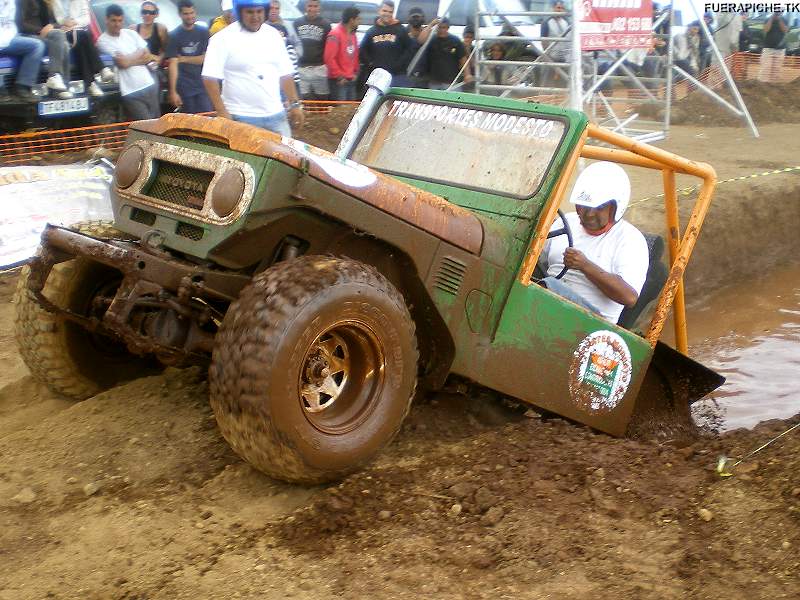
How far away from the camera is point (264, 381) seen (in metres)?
3.18

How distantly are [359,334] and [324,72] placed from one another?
9.04m

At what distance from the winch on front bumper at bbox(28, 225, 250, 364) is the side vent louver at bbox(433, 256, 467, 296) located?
29.4 inches

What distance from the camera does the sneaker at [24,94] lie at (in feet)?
31.5

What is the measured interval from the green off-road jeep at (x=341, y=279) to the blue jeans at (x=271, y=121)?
115 inches

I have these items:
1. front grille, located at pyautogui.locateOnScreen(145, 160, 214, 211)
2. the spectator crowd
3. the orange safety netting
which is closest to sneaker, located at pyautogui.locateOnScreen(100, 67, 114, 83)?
the spectator crowd

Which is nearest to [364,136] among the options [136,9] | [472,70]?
[136,9]

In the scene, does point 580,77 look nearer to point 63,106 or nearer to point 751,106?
point 63,106

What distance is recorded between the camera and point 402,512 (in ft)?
11.4

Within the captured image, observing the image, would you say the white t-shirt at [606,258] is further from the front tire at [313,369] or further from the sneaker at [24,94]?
the sneaker at [24,94]

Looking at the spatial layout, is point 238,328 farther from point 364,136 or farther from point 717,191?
point 717,191

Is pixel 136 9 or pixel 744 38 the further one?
pixel 744 38

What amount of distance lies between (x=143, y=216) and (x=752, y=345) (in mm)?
5528

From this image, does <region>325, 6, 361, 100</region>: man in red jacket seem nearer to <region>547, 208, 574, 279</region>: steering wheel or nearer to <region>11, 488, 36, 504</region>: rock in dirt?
<region>547, 208, 574, 279</region>: steering wheel

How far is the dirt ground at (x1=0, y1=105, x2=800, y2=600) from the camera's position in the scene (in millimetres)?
3076
